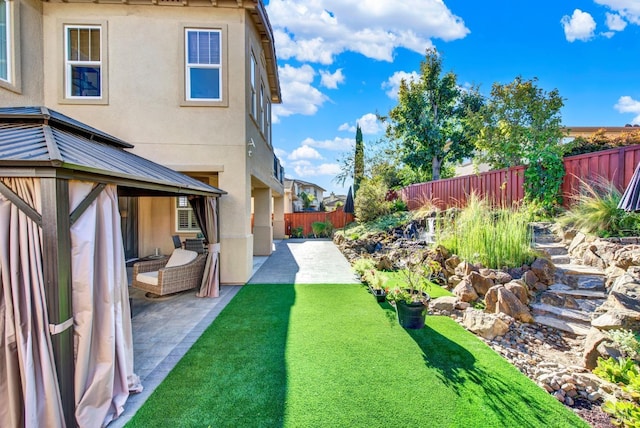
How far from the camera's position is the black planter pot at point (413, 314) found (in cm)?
482

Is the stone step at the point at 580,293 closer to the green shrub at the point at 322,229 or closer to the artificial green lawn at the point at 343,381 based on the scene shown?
the artificial green lawn at the point at 343,381

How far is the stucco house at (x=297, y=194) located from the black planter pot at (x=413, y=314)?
19813 mm

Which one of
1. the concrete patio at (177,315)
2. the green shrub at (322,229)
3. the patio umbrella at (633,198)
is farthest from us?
the green shrub at (322,229)

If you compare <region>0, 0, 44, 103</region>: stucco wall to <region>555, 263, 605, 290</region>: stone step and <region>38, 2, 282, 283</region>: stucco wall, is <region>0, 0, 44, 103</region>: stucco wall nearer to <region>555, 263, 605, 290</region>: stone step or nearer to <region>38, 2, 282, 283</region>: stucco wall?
<region>38, 2, 282, 283</region>: stucco wall

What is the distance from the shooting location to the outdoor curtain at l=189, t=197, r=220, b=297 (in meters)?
6.84

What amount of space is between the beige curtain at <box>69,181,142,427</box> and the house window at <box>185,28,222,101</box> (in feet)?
18.2

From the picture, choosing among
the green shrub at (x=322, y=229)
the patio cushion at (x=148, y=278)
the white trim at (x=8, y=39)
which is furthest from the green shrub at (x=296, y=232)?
the white trim at (x=8, y=39)

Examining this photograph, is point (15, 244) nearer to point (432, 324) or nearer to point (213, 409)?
point (213, 409)

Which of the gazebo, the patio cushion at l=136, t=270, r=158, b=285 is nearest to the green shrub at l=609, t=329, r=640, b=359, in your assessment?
the gazebo

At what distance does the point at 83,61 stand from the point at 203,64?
3225 mm

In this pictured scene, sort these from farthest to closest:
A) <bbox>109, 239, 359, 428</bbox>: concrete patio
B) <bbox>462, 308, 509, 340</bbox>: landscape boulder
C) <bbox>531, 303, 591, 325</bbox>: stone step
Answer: <bbox>531, 303, 591, 325</bbox>: stone step < <bbox>462, 308, 509, 340</bbox>: landscape boulder < <bbox>109, 239, 359, 428</bbox>: concrete patio

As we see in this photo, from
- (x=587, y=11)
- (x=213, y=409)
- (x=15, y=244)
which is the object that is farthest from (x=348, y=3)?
(x=213, y=409)

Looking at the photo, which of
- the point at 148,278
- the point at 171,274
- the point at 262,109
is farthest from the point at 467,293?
the point at 262,109

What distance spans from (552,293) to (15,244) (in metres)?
7.94
